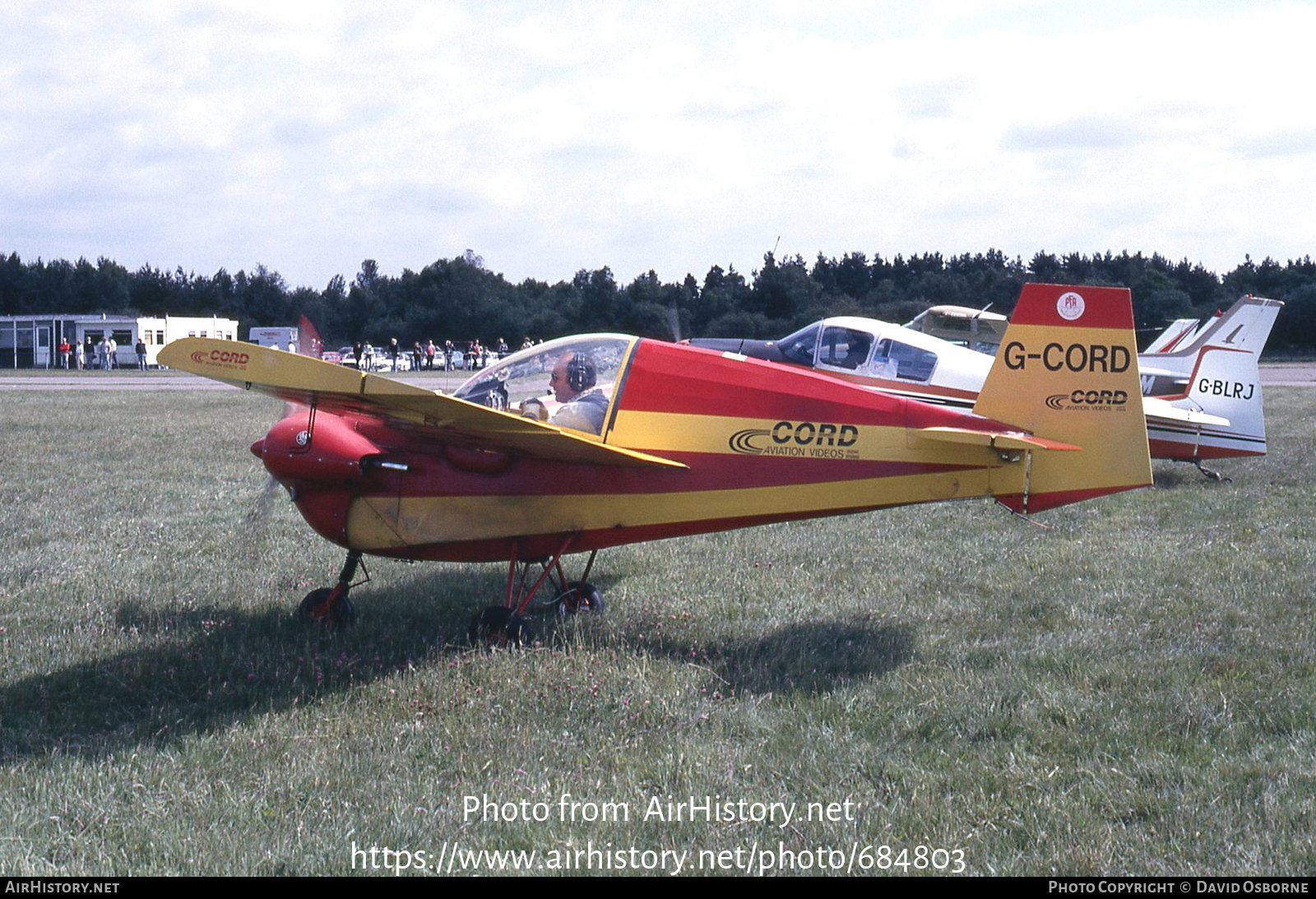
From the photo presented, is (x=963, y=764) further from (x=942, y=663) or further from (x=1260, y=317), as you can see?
(x=1260, y=317)

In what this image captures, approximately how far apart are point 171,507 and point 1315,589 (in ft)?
33.1

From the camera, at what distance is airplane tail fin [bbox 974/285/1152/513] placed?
6027 mm

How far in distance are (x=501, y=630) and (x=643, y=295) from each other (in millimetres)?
13850

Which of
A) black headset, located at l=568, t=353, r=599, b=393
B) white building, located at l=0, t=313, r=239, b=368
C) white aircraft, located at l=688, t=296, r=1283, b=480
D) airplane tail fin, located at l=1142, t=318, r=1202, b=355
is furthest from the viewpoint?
white building, located at l=0, t=313, r=239, b=368

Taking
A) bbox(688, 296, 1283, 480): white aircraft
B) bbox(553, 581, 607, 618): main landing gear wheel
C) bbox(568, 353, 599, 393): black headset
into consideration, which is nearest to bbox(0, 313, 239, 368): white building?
bbox(688, 296, 1283, 480): white aircraft

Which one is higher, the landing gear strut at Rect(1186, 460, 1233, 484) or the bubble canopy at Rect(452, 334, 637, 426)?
the bubble canopy at Rect(452, 334, 637, 426)

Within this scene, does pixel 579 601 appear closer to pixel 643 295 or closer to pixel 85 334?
pixel 643 295

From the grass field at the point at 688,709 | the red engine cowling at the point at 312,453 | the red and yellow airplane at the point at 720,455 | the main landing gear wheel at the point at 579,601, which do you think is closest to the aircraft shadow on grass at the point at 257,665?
the grass field at the point at 688,709

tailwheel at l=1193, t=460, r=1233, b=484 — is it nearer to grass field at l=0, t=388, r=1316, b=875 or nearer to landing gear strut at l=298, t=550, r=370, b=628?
grass field at l=0, t=388, r=1316, b=875

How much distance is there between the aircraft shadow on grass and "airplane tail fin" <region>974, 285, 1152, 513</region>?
1328mm

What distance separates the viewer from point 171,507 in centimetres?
1065

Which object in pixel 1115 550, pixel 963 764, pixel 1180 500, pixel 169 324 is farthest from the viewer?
pixel 169 324

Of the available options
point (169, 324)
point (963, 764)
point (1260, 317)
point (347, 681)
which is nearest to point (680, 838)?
point (963, 764)

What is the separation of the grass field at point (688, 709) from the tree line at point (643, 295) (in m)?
5.35
